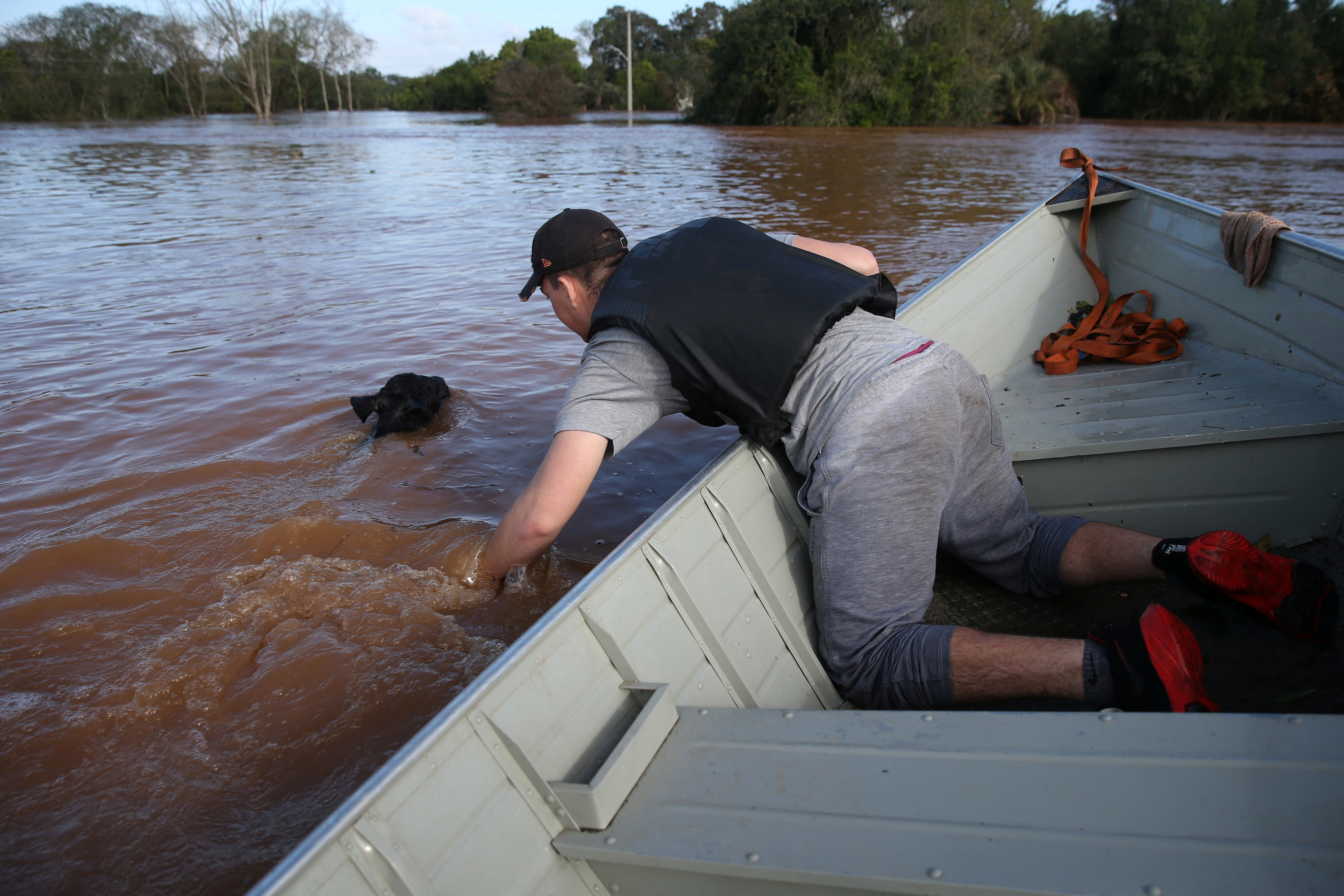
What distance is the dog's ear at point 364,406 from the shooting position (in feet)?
15.3

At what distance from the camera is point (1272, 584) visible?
2.04 m

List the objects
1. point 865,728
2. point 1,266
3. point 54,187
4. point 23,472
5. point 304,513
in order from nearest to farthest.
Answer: point 865,728 < point 304,513 < point 23,472 < point 1,266 < point 54,187

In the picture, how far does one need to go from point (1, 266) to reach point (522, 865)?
10373mm

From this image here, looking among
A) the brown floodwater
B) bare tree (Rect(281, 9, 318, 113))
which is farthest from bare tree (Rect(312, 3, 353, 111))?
the brown floodwater

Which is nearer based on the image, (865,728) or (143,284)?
(865,728)

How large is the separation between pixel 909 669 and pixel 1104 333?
111 inches

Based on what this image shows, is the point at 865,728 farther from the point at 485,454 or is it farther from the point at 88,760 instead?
the point at 485,454

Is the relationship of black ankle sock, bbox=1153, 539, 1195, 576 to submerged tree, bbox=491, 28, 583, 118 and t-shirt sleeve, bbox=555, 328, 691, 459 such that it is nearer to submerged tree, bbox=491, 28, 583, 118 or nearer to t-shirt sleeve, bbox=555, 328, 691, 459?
t-shirt sleeve, bbox=555, 328, 691, 459

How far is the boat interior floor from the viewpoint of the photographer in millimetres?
2699

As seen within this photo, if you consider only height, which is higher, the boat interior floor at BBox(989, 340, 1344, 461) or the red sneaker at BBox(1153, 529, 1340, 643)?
the boat interior floor at BBox(989, 340, 1344, 461)

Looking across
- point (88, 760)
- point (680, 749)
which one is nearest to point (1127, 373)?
point (680, 749)

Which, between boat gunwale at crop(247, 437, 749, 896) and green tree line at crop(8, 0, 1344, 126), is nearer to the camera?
boat gunwale at crop(247, 437, 749, 896)

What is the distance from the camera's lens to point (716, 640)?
6.44 ft

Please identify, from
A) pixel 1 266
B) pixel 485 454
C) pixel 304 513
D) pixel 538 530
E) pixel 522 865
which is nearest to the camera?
pixel 522 865
